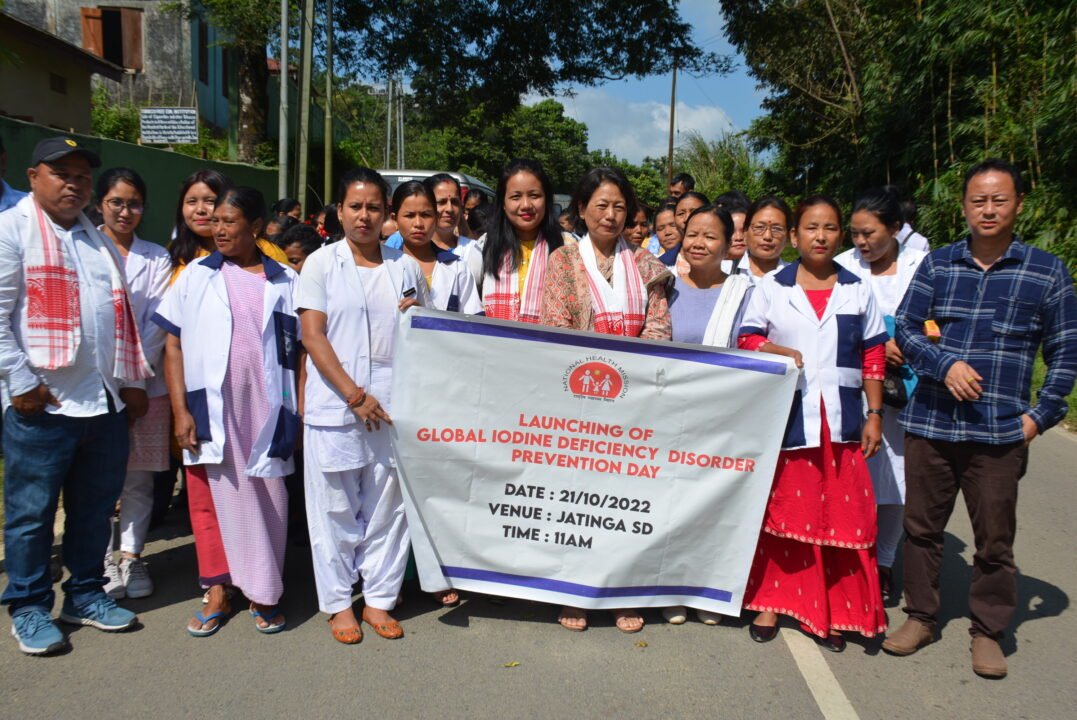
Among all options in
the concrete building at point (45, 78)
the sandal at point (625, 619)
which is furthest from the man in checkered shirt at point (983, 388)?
the concrete building at point (45, 78)

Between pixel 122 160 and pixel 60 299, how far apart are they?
34.3ft

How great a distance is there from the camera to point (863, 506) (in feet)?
12.1

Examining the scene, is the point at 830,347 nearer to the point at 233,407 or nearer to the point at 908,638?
the point at 908,638

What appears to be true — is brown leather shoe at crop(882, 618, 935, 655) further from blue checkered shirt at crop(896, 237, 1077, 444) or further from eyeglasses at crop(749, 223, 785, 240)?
eyeglasses at crop(749, 223, 785, 240)

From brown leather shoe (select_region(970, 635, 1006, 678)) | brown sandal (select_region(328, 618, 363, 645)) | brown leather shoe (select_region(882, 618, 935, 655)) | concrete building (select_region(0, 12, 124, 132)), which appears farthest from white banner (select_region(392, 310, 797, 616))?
concrete building (select_region(0, 12, 124, 132))

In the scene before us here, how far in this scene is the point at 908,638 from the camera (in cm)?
374

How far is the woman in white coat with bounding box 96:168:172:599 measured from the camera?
4.06m

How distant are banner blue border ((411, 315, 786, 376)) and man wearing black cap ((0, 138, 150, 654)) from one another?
1389mm

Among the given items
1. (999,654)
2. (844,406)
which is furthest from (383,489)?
(999,654)

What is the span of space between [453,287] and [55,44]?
16.3 metres

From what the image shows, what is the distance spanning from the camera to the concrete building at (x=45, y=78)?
52.5 ft

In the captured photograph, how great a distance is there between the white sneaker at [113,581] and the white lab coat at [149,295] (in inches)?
32.2

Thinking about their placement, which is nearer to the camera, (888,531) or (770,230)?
(888,531)

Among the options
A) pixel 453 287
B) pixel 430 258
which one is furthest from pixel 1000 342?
pixel 430 258
